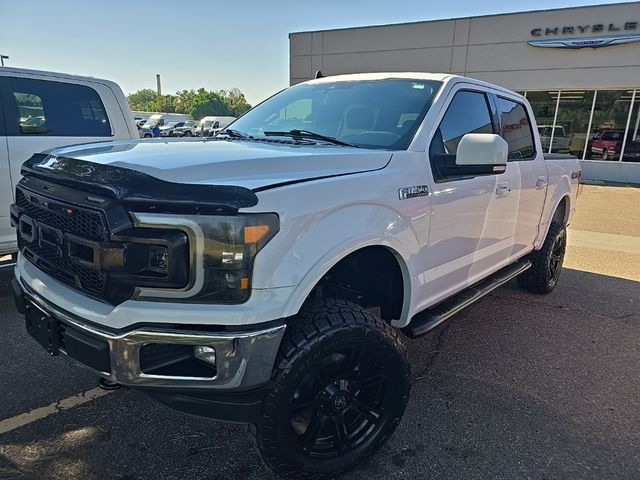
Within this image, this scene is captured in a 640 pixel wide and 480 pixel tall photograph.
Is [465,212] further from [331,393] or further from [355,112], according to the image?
[331,393]

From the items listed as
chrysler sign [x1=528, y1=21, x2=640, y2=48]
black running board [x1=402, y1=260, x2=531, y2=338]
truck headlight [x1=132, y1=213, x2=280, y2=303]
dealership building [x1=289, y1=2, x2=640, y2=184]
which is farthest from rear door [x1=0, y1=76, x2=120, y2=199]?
chrysler sign [x1=528, y1=21, x2=640, y2=48]

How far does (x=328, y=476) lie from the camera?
7.25 ft

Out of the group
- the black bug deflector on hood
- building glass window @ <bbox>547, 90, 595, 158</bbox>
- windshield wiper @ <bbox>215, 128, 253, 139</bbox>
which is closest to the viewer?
the black bug deflector on hood

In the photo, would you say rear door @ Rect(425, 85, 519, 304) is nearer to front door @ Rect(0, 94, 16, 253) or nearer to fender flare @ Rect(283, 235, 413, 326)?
fender flare @ Rect(283, 235, 413, 326)

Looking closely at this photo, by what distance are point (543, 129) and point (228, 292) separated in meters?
19.8

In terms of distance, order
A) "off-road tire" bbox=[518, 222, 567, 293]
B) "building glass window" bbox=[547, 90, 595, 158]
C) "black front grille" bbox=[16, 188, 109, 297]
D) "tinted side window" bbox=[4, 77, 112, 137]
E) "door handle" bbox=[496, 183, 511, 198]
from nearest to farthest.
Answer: "black front grille" bbox=[16, 188, 109, 297] < "door handle" bbox=[496, 183, 511, 198] < "tinted side window" bbox=[4, 77, 112, 137] < "off-road tire" bbox=[518, 222, 567, 293] < "building glass window" bbox=[547, 90, 595, 158]

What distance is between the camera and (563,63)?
57.1 ft

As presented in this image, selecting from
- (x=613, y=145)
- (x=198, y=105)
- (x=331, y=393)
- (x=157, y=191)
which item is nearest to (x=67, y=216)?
(x=157, y=191)

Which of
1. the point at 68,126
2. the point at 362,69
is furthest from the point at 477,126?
the point at 362,69

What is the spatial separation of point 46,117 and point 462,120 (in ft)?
13.5

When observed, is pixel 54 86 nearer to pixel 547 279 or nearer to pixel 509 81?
pixel 547 279

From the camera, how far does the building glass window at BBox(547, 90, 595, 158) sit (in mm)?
17611

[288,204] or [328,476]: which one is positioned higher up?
[288,204]

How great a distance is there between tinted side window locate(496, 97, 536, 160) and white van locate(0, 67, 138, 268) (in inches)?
157
